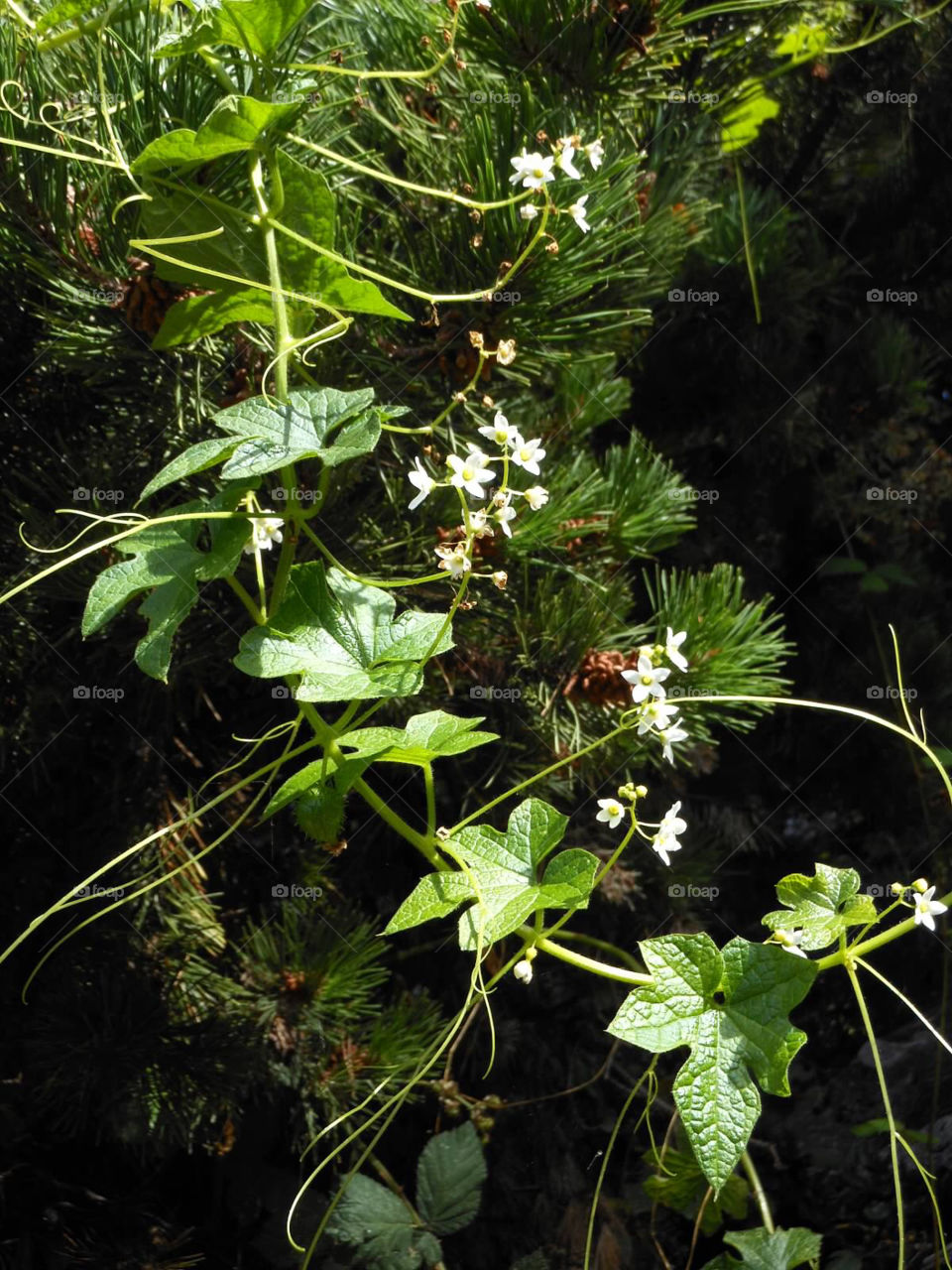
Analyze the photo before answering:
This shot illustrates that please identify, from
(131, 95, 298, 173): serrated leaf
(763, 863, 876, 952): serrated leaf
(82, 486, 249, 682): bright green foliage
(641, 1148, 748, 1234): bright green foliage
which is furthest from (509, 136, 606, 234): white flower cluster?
(641, 1148, 748, 1234): bright green foliage

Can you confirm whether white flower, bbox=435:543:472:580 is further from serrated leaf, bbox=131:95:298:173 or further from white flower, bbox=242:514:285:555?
serrated leaf, bbox=131:95:298:173

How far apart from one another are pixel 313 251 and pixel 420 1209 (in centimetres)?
68

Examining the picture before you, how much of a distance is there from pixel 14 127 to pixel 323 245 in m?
0.19

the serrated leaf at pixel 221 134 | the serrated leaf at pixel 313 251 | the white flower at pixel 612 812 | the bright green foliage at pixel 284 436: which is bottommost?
the white flower at pixel 612 812

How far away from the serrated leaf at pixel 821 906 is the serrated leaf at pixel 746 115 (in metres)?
0.65

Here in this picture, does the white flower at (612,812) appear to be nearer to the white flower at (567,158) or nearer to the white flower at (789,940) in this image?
the white flower at (789,940)

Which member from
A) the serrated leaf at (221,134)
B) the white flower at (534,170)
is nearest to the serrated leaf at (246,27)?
the serrated leaf at (221,134)

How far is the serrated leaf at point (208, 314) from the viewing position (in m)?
0.62

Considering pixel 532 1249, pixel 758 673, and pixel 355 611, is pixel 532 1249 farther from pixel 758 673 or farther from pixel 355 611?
pixel 355 611

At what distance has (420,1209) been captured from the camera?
85 cm

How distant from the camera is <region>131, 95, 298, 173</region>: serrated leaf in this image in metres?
0.56

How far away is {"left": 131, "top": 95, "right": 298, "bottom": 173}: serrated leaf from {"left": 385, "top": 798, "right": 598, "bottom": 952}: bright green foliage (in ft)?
1.20

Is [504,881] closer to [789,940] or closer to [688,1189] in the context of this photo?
[789,940]

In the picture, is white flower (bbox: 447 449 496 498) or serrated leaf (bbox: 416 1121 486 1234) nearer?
white flower (bbox: 447 449 496 498)
